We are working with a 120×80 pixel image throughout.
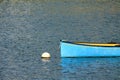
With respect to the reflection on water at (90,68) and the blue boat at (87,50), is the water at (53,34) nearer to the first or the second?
the reflection on water at (90,68)

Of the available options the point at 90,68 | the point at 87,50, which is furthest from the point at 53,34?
the point at 90,68

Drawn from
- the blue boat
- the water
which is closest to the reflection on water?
the water

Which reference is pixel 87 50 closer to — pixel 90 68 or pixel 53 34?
pixel 90 68

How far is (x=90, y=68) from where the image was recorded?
1271 inches

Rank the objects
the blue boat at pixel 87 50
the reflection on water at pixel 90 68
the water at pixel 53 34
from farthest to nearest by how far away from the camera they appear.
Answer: the blue boat at pixel 87 50, the water at pixel 53 34, the reflection on water at pixel 90 68

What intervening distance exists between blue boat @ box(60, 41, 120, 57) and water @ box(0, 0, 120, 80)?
355 mm

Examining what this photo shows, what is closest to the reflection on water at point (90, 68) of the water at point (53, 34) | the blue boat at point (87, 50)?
the water at point (53, 34)

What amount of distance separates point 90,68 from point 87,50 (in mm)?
2276

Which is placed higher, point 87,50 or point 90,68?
point 87,50

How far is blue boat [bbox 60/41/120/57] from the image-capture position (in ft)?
111

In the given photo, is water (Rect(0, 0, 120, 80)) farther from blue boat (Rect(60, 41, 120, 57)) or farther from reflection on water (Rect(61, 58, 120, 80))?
blue boat (Rect(60, 41, 120, 57))

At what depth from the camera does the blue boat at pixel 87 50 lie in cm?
3397

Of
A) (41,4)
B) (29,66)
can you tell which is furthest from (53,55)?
(41,4)

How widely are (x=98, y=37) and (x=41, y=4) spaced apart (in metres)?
32.6
